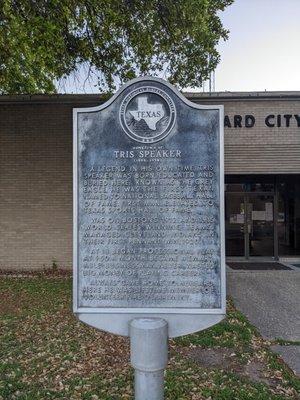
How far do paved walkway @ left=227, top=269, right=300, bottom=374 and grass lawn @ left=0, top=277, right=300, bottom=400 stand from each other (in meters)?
0.33

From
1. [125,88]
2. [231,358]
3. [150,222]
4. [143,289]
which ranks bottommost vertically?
[231,358]

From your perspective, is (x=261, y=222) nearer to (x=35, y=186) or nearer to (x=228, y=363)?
(x=35, y=186)

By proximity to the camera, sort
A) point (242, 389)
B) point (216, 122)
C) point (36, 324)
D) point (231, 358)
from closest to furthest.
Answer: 1. point (216, 122)
2. point (242, 389)
3. point (231, 358)
4. point (36, 324)

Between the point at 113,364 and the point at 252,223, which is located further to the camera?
the point at 252,223

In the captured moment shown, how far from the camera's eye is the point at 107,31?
9.31 metres

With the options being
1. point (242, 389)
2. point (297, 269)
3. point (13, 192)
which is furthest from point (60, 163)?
point (242, 389)

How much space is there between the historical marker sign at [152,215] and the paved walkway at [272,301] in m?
2.57

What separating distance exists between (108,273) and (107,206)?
1.72 feet

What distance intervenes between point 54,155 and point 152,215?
961 cm

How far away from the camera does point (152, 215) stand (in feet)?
10.9

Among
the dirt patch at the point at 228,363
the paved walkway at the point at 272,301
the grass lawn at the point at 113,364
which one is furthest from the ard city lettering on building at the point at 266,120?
the dirt patch at the point at 228,363

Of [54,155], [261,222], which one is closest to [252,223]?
[261,222]

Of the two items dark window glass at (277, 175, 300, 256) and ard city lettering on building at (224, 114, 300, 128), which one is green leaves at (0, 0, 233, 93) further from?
Result: dark window glass at (277, 175, 300, 256)

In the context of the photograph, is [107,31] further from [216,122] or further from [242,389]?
[242,389]
